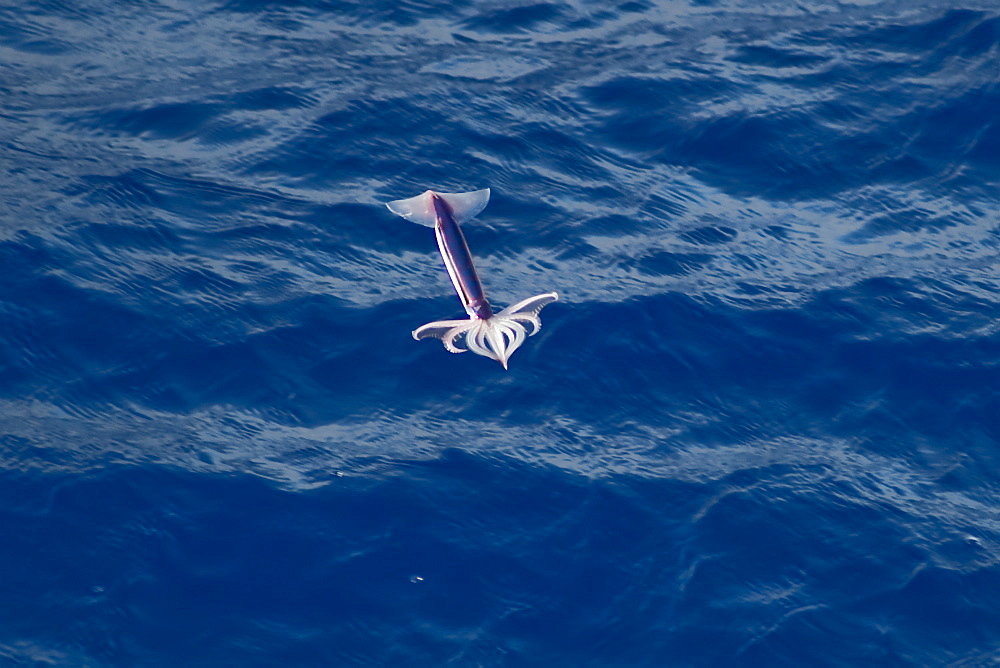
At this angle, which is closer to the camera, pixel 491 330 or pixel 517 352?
pixel 491 330

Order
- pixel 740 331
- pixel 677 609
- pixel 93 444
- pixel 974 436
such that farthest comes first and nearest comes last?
pixel 740 331
pixel 974 436
pixel 93 444
pixel 677 609

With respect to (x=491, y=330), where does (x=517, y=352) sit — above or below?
below

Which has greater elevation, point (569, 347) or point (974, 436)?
point (569, 347)

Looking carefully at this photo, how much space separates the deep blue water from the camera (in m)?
9.38

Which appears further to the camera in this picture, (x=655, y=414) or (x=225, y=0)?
(x=225, y=0)

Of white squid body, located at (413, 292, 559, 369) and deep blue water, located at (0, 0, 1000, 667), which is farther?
deep blue water, located at (0, 0, 1000, 667)

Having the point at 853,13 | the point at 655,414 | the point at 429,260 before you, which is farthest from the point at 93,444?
the point at 853,13

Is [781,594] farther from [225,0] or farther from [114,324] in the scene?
[225,0]

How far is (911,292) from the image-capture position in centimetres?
1228

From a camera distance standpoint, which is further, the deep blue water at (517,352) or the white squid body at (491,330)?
the deep blue water at (517,352)

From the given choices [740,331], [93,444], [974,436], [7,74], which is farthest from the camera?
[7,74]

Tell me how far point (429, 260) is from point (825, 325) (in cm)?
415

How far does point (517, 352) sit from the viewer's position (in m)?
11.4

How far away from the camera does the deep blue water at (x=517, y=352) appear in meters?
9.38
